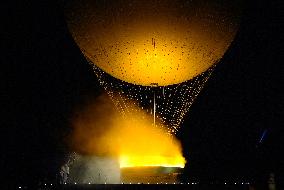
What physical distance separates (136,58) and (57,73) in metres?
1.91

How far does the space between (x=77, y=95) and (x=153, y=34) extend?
2397 mm

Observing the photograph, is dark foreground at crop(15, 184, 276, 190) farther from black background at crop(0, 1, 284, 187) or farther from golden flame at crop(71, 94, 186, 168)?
golden flame at crop(71, 94, 186, 168)

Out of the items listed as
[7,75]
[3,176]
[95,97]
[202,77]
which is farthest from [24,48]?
[202,77]

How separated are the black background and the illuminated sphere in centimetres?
112

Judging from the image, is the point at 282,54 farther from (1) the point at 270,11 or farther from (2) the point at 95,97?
(2) the point at 95,97

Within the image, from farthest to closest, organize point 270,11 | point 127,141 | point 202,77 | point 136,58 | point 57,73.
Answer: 1. point 127,141
2. point 57,73
3. point 202,77
4. point 270,11
5. point 136,58

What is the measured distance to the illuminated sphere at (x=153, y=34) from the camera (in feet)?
12.4

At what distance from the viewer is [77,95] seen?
590 cm

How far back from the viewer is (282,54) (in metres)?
5.22

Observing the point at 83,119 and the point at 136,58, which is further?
the point at 83,119

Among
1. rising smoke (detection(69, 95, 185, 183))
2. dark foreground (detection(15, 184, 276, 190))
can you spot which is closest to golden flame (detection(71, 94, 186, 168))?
rising smoke (detection(69, 95, 185, 183))

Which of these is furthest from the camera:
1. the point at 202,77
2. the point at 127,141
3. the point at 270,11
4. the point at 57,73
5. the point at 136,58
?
the point at 127,141

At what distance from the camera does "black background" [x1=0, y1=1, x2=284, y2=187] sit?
5145 mm

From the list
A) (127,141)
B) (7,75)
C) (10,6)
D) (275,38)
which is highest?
(10,6)
